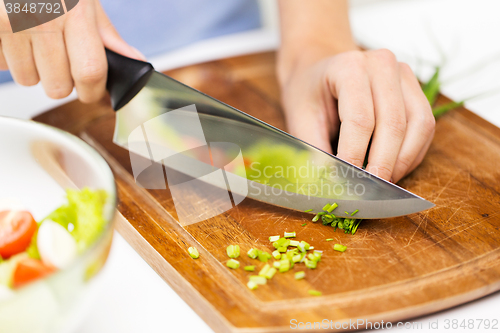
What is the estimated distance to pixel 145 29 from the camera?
1532 mm

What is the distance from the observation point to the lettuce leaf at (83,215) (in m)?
0.53

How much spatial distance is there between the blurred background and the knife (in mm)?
173

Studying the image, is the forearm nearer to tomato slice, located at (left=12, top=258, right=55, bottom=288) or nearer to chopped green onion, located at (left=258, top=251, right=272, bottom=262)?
chopped green onion, located at (left=258, top=251, right=272, bottom=262)

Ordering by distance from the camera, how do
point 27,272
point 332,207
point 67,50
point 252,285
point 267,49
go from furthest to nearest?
A: point 267,49 < point 67,50 < point 332,207 < point 252,285 < point 27,272

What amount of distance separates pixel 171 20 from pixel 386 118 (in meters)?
1.03

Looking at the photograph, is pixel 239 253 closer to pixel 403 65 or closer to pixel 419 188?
pixel 419 188

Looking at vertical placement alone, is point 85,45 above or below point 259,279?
above

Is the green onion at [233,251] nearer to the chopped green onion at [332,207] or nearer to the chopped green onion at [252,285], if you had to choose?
the chopped green onion at [252,285]

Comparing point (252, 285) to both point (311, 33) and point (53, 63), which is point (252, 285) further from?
point (311, 33)

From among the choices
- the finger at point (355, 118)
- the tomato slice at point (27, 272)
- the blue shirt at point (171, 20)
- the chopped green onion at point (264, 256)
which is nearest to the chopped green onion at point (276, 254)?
the chopped green onion at point (264, 256)

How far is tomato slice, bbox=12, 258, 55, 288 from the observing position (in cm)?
52

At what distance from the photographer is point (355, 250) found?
743 mm

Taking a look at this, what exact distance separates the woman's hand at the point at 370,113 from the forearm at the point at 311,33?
0.18 m

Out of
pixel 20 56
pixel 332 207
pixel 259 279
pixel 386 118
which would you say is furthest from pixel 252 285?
pixel 20 56
